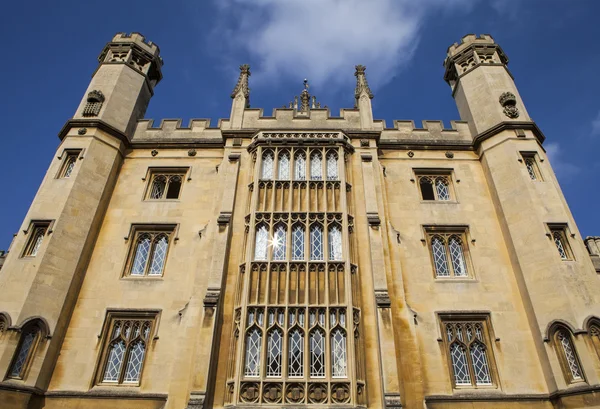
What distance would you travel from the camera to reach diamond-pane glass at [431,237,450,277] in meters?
12.3

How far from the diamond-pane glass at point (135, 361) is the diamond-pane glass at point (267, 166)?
605cm

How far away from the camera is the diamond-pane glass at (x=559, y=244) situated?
11470mm

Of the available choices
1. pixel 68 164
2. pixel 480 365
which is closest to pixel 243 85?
pixel 68 164

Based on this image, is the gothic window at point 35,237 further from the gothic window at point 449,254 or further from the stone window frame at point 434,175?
the stone window frame at point 434,175

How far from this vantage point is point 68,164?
1348 cm

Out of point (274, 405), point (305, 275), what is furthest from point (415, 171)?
point (274, 405)

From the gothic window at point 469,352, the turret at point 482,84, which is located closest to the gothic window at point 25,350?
the gothic window at point 469,352

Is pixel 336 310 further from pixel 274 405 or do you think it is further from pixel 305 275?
pixel 274 405

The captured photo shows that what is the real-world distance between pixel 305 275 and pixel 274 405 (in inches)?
129

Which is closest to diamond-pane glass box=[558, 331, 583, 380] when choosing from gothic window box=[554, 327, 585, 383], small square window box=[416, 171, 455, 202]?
gothic window box=[554, 327, 585, 383]

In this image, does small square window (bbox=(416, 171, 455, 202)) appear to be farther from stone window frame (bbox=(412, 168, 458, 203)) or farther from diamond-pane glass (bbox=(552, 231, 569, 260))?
diamond-pane glass (bbox=(552, 231, 569, 260))

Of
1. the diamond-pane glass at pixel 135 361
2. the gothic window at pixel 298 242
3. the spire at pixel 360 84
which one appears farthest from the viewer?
the spire at pixel 360 84

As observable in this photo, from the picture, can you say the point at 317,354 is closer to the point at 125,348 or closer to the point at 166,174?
the point at 125,348

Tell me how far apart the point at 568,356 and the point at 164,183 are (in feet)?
42.3
